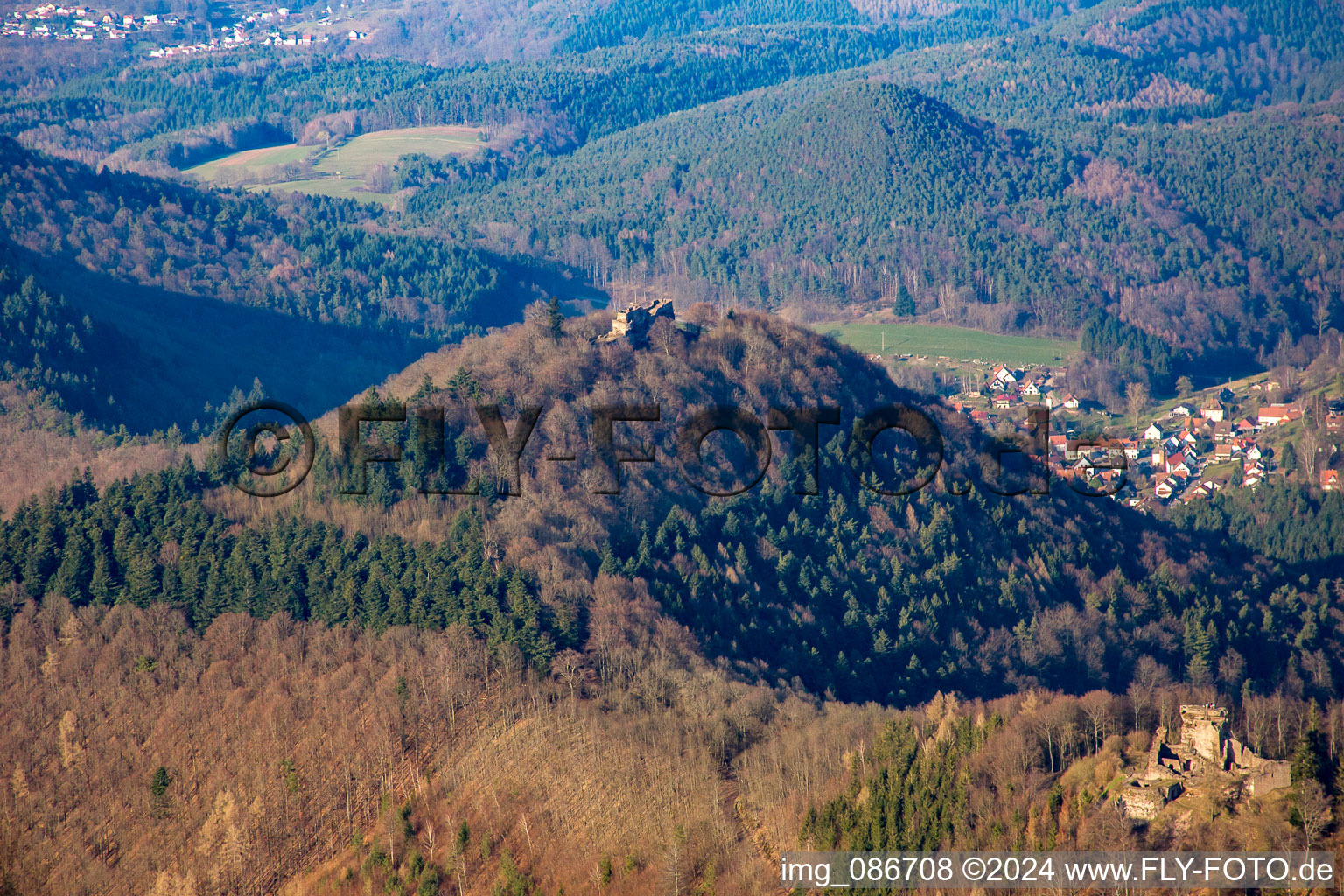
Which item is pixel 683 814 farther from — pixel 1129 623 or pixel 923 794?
pixel 1129 623

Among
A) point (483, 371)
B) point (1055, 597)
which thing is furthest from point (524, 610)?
point (1055, 597)

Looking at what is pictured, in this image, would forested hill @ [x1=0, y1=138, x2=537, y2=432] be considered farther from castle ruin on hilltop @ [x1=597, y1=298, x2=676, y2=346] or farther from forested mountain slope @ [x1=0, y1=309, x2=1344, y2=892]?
castle ruin on hilltop @ [x1=597, y1=298, x2=676, y2=346]

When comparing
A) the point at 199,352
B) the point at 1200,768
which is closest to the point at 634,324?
the point at 1200,768

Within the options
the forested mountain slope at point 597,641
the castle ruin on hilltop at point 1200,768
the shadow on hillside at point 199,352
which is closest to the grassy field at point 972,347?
the shadow on hillside at point 199,352

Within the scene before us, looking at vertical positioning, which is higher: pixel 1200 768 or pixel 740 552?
pixel 740 552

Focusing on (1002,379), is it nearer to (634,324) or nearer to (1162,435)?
(1162,435)

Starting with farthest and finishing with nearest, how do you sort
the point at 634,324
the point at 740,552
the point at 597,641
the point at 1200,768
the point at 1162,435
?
the point at 1162,435
the point at 634,324
the point at 740,552
the point at 597,641
the point at 1200,768
